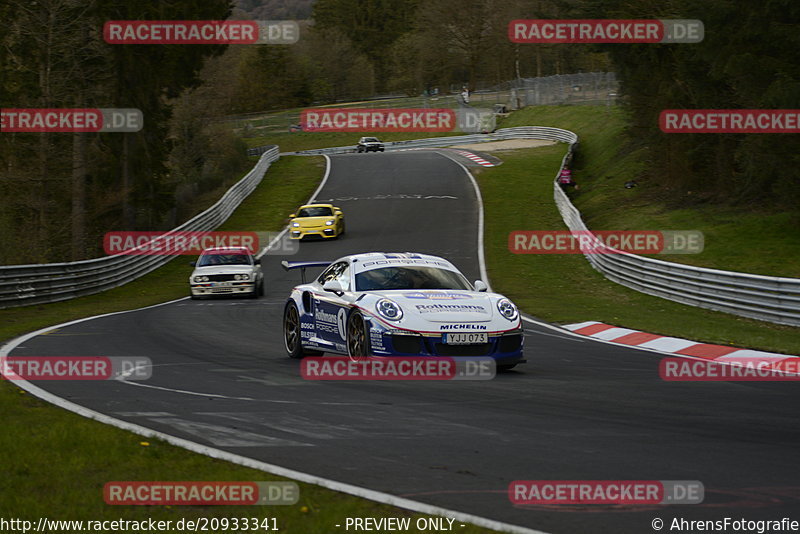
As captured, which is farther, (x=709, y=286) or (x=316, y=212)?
(x=316, y=212)

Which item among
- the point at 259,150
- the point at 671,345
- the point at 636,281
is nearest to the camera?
the point at 671,345

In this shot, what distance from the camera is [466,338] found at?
1120 centimetres

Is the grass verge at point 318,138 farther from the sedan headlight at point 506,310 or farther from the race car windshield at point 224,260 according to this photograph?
the sedan headlight at point 506,310

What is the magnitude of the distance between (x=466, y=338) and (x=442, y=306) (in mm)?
559

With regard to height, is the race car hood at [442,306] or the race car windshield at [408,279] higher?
the race car windshield at [408,279]

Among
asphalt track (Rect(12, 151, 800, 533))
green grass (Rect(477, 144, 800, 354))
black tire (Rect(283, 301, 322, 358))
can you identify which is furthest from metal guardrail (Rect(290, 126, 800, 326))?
black tire (Rect(283, 301, 322, 358))

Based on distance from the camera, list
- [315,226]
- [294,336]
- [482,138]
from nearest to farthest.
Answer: [294,336], [315,226], [482,138]

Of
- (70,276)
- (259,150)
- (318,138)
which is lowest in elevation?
(70,276)

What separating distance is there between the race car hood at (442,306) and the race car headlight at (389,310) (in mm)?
68

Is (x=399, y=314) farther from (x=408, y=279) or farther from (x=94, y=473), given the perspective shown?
(x=94, y=473)

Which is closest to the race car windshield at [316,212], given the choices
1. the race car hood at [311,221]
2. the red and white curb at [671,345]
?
the race car hood at [311,221]

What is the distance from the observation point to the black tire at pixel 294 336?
44.2 ft

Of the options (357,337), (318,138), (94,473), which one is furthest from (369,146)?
(94,473)

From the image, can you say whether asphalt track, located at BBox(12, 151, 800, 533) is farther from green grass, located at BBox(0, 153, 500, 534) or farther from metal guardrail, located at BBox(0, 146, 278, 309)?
metal guardrail, located at BBox(0, 146, 278, 309)
